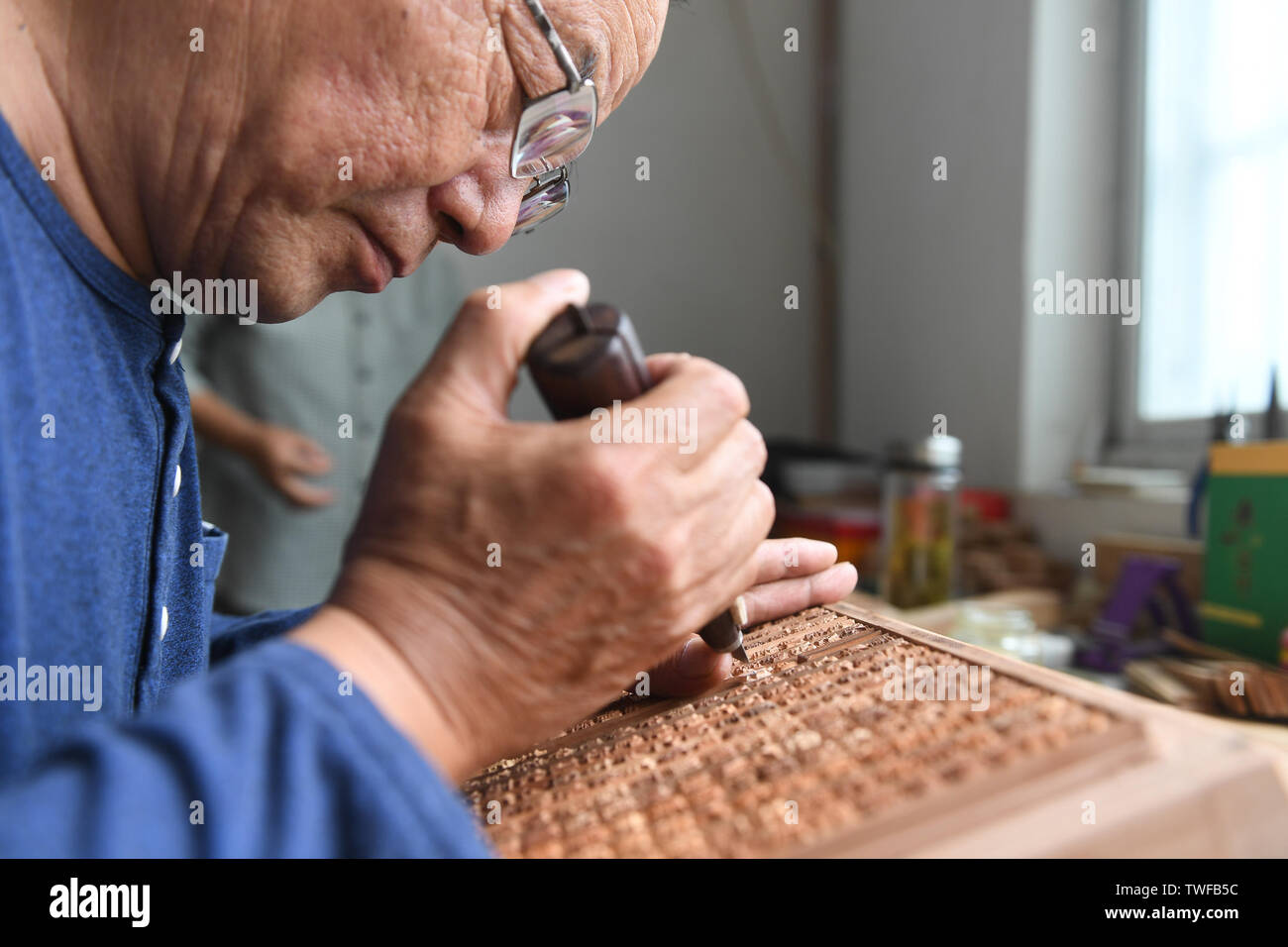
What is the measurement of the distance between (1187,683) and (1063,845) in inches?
38.8

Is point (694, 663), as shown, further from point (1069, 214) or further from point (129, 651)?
point (1069, 214)

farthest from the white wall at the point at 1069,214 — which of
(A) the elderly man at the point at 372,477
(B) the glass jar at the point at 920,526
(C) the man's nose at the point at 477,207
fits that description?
(C) the man's nose at the point at 477,207

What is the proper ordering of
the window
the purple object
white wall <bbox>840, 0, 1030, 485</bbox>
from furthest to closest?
white wall <bbox>840, 0, 1030, 485</bbox> → the window → the purple object

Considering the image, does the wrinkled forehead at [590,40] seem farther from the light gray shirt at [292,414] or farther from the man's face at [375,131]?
the light gray shirt at [292,414]

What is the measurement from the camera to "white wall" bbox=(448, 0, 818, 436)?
2.76 meters

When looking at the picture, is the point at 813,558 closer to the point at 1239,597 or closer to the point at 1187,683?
the point at 1187,683

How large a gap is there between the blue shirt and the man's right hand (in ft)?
0.16

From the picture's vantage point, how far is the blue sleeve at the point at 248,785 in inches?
13.0

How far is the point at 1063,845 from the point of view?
0.39m

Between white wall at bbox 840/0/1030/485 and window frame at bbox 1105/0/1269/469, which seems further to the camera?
white wall at bbox 840/0/1030/485

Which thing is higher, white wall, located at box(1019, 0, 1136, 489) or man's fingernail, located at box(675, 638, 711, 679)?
white wall, located at box(1019, 0, 1136, 489)

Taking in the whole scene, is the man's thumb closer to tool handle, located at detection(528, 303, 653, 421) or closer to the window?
tool handle, located at detection(528, 303, 653, 421)

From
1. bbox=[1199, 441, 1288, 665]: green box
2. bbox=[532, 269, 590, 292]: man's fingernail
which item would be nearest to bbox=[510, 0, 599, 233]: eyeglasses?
bbox=[532, 269, 590, 292]: man's fingernail

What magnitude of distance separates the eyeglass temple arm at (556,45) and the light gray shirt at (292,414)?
4.78ft
